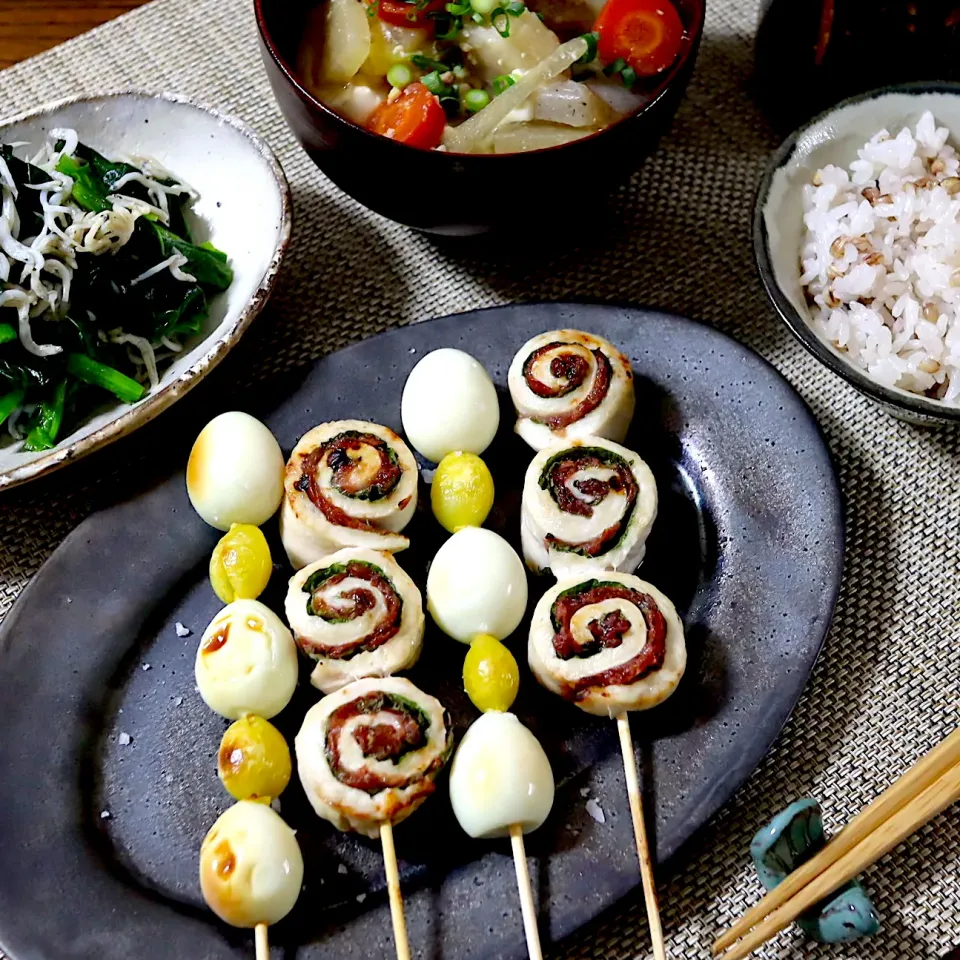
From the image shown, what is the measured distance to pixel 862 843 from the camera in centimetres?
128

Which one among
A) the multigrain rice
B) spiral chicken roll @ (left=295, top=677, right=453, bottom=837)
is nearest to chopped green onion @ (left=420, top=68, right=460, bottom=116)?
the multigrain rice

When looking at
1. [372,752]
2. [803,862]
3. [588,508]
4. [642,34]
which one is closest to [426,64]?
[642,34]

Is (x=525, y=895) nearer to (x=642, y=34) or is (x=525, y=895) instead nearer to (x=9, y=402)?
(x=9, y=402)

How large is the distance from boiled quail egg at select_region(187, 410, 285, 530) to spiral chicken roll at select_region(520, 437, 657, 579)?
1.57 ft

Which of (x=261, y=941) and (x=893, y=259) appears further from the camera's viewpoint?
(x=893, y=259)

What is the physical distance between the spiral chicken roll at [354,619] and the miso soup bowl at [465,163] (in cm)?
73

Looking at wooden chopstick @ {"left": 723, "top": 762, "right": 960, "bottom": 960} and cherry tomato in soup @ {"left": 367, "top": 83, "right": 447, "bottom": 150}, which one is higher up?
cherry tomato in soup @ {"left": 367, "top": 83, "right": 447, "bottom": 150}

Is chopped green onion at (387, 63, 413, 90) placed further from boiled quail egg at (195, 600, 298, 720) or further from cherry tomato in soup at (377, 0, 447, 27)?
boiled quail egg at (195, 600, 298, 720)

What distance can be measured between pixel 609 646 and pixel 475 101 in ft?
3.70

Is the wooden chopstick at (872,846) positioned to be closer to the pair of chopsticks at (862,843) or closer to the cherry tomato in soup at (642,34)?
the pair of chopsticks at (862,843)

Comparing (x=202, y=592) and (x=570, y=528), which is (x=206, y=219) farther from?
(x=570, y=528)

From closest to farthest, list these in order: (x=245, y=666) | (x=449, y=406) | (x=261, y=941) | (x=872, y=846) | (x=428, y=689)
A: (x=872, y=846) → (x=261, y=941) → (x=245, y=666) → (x=428, y=689) → (x=449, y=406)

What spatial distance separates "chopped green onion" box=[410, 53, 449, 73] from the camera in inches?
84.0

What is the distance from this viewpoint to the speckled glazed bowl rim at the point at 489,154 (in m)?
1.91
